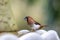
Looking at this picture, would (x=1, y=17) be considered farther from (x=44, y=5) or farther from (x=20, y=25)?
(x=44, y=5)

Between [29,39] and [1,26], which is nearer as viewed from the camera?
[29,39]

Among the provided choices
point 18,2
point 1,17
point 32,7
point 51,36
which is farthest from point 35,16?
point 51,36

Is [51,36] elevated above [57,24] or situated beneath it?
elevated above

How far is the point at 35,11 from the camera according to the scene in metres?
1.40

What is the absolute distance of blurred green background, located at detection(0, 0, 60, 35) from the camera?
1.32 meters

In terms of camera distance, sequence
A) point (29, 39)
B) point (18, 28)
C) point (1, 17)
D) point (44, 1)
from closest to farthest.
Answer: point (29, 39), point (1, 17), point (18, 28), point (44, 1)

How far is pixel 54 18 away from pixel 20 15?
0.36m

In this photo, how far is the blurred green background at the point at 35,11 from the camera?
4.34ft

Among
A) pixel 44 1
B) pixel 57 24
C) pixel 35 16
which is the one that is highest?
pixel 44 1

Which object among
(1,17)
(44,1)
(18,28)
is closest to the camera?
(1,17)

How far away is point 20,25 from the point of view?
1.34 meters

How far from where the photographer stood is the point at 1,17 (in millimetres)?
1183

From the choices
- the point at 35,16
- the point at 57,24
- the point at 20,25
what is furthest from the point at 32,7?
the point at 57,24

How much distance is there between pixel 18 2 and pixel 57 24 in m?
0.46
